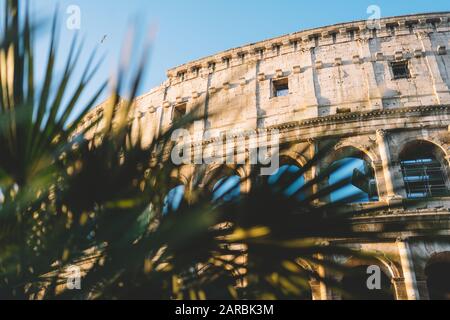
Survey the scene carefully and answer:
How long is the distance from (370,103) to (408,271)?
6572mm

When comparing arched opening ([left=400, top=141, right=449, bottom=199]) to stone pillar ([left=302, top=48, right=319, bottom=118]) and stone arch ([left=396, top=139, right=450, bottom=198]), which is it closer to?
stone arch ([left=396, top=139, right=450, bottom=198])

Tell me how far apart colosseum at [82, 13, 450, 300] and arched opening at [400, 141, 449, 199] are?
3cm

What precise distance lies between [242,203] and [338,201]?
54 centimetres

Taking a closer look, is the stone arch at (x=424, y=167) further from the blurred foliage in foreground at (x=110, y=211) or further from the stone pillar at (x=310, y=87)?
the blurred foliage in foreground at (x=110, y=211)

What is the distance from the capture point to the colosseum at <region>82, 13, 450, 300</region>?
11039 mm

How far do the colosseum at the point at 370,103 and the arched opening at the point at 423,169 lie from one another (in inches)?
1.2

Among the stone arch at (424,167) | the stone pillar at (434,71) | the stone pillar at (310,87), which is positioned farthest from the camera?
the stone pillar at (310,87)

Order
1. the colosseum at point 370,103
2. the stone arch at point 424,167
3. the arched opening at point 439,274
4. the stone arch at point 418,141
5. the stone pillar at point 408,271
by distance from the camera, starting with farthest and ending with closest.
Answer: the stone arch at point 418,141 < the stone arch at point 424,167 < the arched opening at point 439,274 < the colosseum at point 370,103 < the stone pillar at point 408,271

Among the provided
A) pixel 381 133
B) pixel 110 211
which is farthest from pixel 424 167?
pixel 110 211

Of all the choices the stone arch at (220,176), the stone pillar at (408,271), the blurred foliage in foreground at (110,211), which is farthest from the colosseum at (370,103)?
the blurred foliage in foreground at (110,211)

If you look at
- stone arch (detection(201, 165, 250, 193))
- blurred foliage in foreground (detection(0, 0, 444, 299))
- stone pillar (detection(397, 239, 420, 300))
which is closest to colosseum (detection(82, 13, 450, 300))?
stone pillar (detection(397, 239, 420, 300))

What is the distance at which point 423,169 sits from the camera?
12.9 meters

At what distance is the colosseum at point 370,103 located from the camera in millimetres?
11039

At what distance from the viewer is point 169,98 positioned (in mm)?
17703
